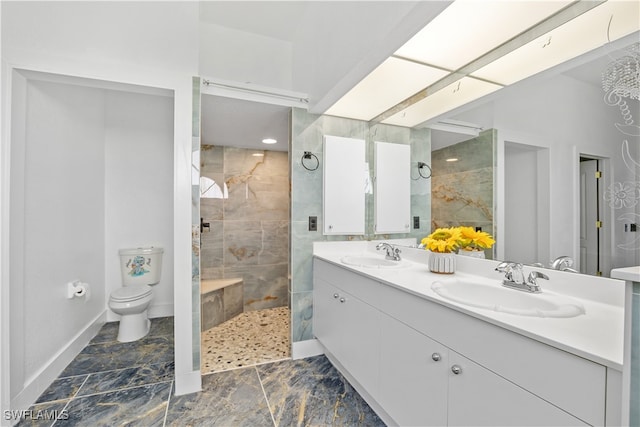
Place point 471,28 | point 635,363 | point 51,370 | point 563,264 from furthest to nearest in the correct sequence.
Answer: point 51,370, point 471,28, point 563,264, point 635,363

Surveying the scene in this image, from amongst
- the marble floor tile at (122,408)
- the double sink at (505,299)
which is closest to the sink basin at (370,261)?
the double sink at (505,299)

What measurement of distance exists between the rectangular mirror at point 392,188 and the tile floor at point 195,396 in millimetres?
1233

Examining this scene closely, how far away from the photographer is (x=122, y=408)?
1667 mm

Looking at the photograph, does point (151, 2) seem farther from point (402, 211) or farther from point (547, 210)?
point (547, 210)

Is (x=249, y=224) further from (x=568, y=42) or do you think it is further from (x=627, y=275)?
(x=627, y=275)

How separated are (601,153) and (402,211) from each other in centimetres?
123

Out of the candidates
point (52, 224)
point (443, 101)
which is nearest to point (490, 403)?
point (443, 101)

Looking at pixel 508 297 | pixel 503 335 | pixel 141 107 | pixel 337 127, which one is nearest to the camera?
pixel 503 335

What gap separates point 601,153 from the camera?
3.25ft

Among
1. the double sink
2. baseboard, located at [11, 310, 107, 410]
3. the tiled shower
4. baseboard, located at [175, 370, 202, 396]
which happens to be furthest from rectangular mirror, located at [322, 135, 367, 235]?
baseboard, located at [11, 310, 107, 410]

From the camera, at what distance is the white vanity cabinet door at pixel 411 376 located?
41.8 inches

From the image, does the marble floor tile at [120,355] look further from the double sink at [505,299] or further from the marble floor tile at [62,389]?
the double sink at [505,299]

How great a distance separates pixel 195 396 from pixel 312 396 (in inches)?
30.7

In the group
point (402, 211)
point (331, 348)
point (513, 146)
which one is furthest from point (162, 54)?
point (331, 348)
